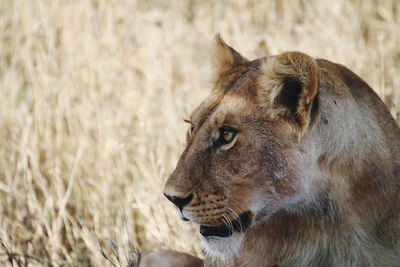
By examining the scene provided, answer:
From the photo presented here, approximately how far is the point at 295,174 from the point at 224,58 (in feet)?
2.78

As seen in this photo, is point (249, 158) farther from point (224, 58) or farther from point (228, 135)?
point (224, 58)

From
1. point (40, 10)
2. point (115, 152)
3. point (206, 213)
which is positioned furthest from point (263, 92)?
point (40, 10)

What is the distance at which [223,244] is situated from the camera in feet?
8.30

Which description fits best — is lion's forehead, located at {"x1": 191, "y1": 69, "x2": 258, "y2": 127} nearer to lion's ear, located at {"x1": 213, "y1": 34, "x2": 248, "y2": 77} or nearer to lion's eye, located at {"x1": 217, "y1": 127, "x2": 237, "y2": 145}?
lion's eye, located at {"x1": 217, "y1": 127, "x2": 237, "y2": 145}

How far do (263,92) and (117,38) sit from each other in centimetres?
309

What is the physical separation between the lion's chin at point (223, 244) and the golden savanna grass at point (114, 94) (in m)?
1.15

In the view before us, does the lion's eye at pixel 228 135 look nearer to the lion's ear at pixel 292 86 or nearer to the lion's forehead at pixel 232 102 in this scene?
the lion's forehead at pixel 232 102

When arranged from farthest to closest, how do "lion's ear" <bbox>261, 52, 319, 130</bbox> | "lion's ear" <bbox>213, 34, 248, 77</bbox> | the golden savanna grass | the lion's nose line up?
1. the golden savanna grass
2. "lion's ear" <bbox>213, 34, 248, 77</bbox>
3. the lion's nose
4. "lion's ear" <bbox>261, 52, 319, 130</bbox>

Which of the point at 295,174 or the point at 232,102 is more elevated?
the point at 232,102

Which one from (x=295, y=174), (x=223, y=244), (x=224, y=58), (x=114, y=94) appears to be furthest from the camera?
(x=114, y=94)

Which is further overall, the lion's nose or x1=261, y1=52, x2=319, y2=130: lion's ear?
the lion's nose

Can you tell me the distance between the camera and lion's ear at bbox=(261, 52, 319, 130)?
233 centimetres

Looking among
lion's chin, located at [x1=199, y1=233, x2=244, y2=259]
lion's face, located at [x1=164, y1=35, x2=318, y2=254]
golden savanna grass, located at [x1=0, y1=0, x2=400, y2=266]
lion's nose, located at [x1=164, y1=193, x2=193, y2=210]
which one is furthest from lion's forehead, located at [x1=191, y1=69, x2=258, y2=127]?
golden savanna grass, located at [x1=0, y1=0, x2=400, y2=266]

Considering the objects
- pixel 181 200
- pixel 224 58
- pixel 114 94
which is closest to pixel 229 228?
pixel 181 200
